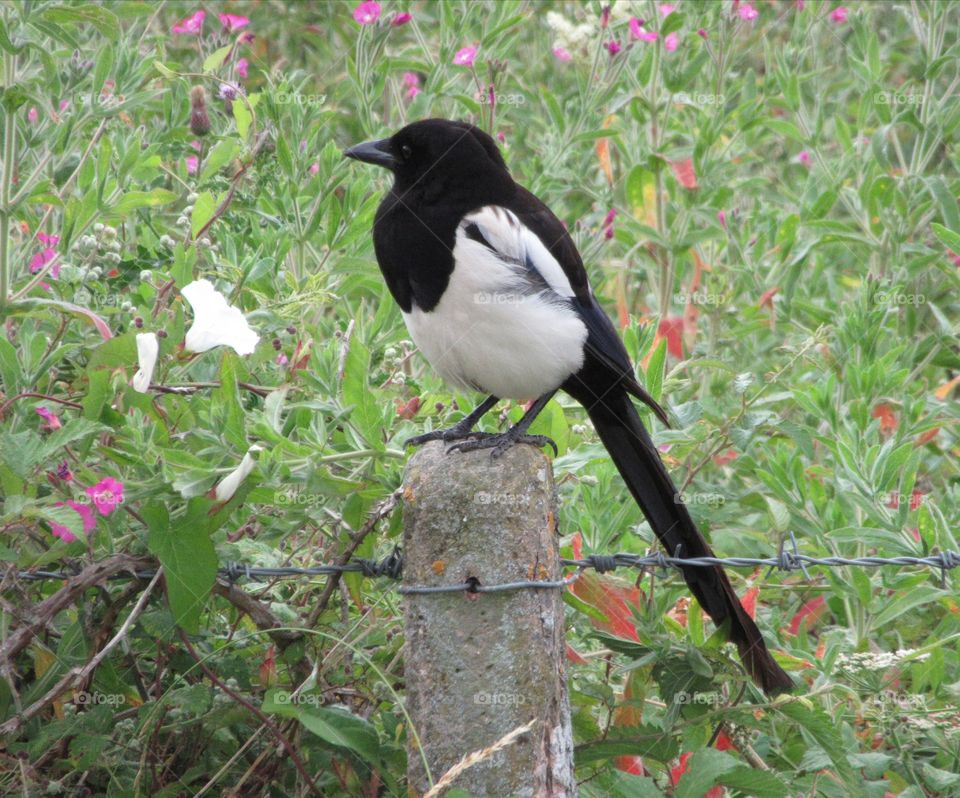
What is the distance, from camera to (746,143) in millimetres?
4523

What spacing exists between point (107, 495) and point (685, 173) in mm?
2516

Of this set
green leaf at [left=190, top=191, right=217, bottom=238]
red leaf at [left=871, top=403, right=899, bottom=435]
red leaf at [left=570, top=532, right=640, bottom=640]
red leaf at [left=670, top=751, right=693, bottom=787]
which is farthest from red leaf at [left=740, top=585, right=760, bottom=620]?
green leaf at [left=190, top=191, right=217, bottom=238]

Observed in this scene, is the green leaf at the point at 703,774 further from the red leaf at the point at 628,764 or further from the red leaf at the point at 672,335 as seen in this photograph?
the red leaf at the point at 672,335

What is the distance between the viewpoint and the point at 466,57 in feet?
11.8

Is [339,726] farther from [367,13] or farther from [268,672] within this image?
[367,13]

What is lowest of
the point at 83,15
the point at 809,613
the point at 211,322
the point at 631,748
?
the point at 809,613

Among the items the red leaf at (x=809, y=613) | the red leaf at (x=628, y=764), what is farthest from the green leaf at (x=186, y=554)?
the red leaf at (x=809, y=613)

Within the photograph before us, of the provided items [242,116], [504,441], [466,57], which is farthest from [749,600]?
[466,57]

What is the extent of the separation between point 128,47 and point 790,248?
2.03 meters

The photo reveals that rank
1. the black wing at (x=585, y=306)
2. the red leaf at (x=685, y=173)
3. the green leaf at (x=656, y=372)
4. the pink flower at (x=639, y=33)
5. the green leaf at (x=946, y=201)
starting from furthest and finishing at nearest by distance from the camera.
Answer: the red leaf at (x=685, y=173) → the pink flower at (x=639, y=33) → the green leaf at (x=946, y=201) → the black wing at (x=585, y=306) → the green leaf at (x=656, y=372)

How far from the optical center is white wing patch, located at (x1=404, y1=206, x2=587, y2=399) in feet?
8.92

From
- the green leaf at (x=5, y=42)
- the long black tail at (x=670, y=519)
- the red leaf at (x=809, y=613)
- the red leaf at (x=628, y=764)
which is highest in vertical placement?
the green leaf at (x=5, y=42)

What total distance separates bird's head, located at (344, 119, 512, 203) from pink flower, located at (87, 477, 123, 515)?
1.06 m

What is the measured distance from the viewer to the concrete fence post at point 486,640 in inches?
76.7
